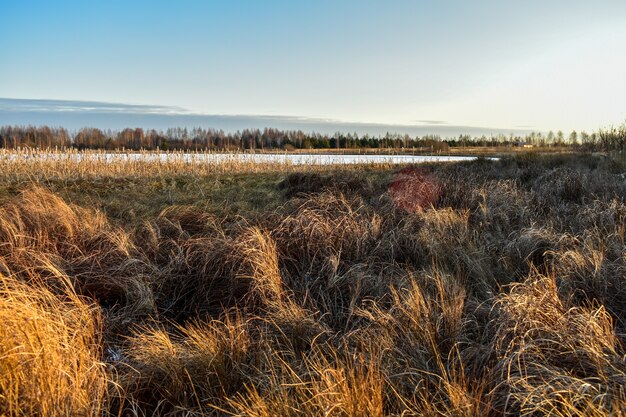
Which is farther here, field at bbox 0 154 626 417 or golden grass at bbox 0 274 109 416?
field at bbox 0 154 626 417

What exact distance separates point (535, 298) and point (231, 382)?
2256 millimetres

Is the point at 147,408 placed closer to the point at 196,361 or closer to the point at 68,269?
the point at 196,361

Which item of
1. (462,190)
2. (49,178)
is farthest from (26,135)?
(462,190)

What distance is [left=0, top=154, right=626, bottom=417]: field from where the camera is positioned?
2.21 meters

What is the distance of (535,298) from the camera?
314 centimetres

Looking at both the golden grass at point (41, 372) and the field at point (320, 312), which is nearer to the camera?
the golden grass at point (41, 372)

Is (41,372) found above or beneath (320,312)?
above

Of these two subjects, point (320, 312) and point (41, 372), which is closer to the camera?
point (41, 372)

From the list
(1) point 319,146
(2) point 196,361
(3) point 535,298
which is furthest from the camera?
(1) point 319,146

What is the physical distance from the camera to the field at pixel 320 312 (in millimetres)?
2213

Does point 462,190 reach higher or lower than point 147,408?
higher

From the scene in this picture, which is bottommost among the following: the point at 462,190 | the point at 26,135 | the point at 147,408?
the point at 147,408

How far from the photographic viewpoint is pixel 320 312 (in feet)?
12.1

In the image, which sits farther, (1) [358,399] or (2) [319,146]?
(2) [319,146]
